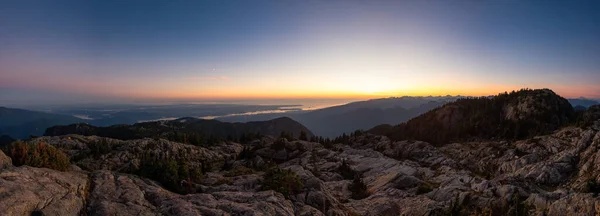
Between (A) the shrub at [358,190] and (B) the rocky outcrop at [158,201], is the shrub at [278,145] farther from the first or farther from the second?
(B) the rocky outcrop at [158,201]

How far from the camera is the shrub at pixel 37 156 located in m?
14.2

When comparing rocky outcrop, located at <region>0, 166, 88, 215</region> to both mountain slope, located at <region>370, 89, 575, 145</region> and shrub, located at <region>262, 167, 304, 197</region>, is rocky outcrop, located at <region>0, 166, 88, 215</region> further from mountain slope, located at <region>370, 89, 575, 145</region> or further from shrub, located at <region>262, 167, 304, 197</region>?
mountain slope, located at <region>370, 89, 575, 145</region>

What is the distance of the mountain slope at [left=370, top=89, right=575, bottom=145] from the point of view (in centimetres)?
7319

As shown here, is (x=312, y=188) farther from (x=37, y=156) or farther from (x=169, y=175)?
(x=37, y=156)

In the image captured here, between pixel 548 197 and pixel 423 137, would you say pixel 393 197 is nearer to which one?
pixel 548 197

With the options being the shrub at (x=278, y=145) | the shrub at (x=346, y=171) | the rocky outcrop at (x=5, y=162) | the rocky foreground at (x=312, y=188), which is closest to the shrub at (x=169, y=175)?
the rocky foreground at (x=312, y=188)

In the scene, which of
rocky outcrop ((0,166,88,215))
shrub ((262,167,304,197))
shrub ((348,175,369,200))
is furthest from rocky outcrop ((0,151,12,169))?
shrub ((348,175,369,200))

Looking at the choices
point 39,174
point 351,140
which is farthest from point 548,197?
point 351,140

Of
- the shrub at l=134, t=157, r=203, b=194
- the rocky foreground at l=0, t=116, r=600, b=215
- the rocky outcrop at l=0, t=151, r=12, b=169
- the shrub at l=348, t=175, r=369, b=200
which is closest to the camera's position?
the rocky foreground at l=0, t=116, r=600, b=215

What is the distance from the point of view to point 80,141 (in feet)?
A: 145

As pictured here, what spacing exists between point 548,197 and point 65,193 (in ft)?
96.9

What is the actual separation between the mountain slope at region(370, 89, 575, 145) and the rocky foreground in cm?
2860

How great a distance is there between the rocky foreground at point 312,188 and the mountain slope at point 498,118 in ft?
93.8

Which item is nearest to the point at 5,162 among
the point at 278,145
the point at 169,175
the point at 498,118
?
the point at 169,175
